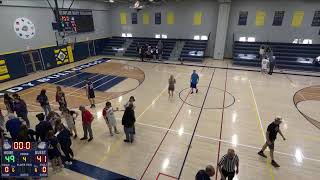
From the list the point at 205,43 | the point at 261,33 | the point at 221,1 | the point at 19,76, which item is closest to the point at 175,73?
the point at 205,43

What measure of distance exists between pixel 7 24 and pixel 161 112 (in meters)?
12.7

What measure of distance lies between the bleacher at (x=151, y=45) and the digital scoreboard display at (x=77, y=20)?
181 inches

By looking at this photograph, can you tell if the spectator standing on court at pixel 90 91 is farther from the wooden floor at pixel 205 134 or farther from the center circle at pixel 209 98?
the center circle at pixel 209 98

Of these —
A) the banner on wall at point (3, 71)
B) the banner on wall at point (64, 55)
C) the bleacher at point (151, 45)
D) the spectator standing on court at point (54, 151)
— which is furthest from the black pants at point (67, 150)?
the bleacher at point (151, 45)

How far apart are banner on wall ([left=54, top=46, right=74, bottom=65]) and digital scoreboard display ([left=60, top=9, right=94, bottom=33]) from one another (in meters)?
1.90

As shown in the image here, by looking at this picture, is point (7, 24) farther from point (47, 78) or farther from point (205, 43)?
point (205, 43)

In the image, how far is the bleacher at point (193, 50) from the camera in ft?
64.8

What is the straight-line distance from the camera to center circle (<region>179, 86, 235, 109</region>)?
10.3m

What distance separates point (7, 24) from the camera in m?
13.7

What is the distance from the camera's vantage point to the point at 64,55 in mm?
18516

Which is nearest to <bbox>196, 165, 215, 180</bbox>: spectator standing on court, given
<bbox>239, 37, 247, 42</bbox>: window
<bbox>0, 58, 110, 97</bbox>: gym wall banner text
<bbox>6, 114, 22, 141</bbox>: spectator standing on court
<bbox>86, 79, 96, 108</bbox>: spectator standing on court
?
<bbox>6, 114, 22, 141</bbox>: spectator standing on court
